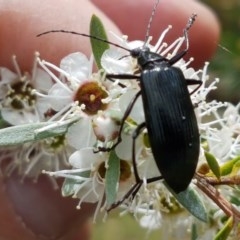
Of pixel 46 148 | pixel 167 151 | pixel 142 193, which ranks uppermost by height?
pixel 167 151

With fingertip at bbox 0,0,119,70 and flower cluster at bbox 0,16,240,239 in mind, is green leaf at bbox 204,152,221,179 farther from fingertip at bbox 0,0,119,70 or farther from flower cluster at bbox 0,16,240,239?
fingertip at bbox 0,0,119,70

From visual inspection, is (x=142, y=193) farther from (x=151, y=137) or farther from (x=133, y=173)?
(x=151, y=137)

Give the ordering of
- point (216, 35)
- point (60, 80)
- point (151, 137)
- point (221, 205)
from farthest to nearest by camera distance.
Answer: point (216, 35)
point (60, 80)
point (221, 205)
point (151, 137)

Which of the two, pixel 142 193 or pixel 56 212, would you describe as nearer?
pixel 142 193

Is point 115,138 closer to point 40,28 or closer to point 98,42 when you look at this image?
point 98,42

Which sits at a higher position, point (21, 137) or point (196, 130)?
point (196, 130)

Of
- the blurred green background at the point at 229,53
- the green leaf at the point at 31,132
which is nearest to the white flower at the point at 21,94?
the green leaf at the point at 31,132

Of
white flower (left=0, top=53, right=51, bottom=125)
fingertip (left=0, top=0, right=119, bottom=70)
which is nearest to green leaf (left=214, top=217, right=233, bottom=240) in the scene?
white flower (left=0, top=53, right=51, bottom=125)

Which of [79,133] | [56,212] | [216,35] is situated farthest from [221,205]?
[216,35]
